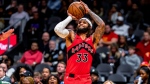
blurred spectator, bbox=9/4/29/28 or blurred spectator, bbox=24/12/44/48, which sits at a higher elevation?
blurred spectator, bbox=9/4/29/28

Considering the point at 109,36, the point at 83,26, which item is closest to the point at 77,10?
the point at 83,26

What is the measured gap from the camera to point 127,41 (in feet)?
45.7

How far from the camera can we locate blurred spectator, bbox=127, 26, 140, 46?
1390 centimetres

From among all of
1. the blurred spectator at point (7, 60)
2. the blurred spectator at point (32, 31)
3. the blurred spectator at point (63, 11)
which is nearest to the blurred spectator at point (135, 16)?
the blurred spectator at point (63, 11)

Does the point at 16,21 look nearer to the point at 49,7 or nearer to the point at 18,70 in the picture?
the point at 49,7

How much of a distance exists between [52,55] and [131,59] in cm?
214

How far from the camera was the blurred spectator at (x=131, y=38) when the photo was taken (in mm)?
13898

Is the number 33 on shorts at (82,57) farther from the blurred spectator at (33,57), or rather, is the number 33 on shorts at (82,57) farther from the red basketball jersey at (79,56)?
the blurred spectator at (33,57)

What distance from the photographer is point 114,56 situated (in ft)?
41.6

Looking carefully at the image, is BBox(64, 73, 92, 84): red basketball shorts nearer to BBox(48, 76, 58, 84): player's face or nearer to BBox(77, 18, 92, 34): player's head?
BBox(77, 18, 92, 34): player's head

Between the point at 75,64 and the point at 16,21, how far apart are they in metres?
8.06

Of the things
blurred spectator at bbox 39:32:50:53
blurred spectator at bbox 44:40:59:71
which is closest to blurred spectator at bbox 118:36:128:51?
blurred spectator at bbox 44:40:59:71

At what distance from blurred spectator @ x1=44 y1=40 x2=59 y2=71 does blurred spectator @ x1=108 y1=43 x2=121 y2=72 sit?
1454 millimetres

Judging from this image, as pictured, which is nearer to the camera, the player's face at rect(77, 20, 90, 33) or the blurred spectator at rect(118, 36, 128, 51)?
the player's face at rect(77, 20, 90, 33)
